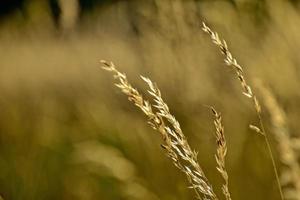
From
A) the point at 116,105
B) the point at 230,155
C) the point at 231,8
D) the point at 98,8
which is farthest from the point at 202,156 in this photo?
the point at 98,8

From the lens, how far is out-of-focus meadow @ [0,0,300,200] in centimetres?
148

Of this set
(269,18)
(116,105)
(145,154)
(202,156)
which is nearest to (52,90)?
(116,105)

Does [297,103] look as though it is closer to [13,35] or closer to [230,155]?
[230,155]

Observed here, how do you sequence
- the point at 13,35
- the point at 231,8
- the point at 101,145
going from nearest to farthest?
the point at 101,145 → the point at 231,8 → the point at 13,35

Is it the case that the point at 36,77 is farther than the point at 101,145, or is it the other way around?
the point at 36,77

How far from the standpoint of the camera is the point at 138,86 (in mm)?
1557

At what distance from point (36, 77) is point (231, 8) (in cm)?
46

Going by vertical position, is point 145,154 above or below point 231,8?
below

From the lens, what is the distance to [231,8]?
1547mm

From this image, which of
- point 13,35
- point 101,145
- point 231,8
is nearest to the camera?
point 101,145

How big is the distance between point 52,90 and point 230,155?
418mm

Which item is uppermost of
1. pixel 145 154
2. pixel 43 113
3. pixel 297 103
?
pixel 297 103

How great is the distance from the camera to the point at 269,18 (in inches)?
61.4

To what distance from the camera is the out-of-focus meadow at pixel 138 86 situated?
4.85 feet
